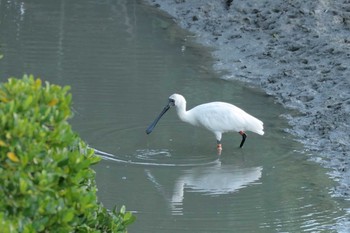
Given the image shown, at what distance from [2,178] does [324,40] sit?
11.2m

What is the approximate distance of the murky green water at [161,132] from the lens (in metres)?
8.86

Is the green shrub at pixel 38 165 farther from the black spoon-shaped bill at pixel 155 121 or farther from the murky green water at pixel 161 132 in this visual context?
the black spoon-shaped bill at pixel 155 121

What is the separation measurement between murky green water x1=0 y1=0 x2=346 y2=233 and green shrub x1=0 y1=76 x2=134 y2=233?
435 centimetres

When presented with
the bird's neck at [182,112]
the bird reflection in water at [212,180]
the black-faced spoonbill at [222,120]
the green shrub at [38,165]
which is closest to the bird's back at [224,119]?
the black-faced spoonbill at [222,120]

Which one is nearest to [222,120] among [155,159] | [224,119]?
[224,119]

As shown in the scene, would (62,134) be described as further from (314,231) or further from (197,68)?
(197,68)

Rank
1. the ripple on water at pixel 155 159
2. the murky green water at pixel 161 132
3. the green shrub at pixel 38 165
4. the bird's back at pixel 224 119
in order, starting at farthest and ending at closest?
the bird's back at pixel 224 119, the ripple on water at pixel 155 159, the murky green water at pixel 161 132, the green shrub at pixel 38 165

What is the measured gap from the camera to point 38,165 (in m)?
3.82

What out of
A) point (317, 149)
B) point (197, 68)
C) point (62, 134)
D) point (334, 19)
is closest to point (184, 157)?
point (317, 149)

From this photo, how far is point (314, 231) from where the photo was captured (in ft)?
27.2

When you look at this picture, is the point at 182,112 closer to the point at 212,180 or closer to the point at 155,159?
the point at 155,159

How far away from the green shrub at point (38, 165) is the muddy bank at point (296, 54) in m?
5.65

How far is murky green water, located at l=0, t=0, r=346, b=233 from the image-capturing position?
8859mm

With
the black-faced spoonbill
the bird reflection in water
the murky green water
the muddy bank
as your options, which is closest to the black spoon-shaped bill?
the black-faced spoonbill
